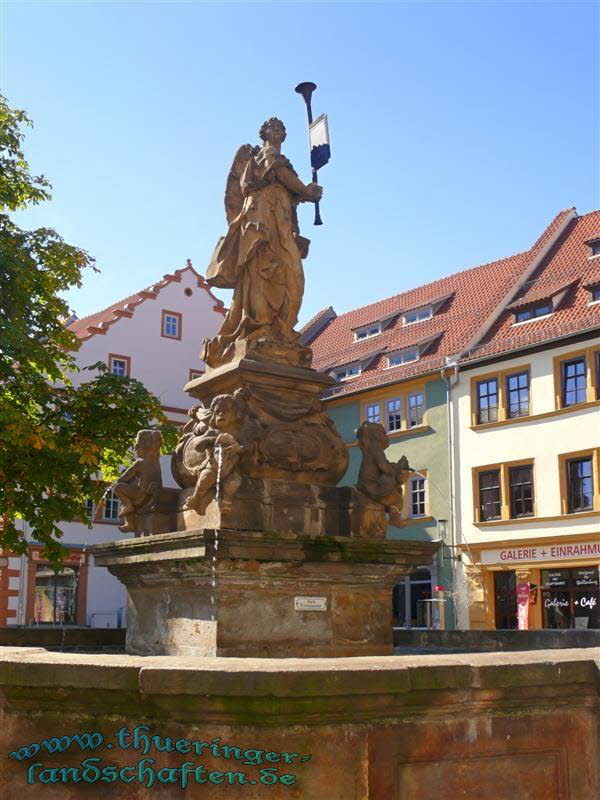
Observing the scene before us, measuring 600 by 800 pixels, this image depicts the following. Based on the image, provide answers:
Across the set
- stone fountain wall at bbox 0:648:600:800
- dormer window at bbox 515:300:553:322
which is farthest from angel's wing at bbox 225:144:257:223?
dormer window at bbox 515:300:553:322

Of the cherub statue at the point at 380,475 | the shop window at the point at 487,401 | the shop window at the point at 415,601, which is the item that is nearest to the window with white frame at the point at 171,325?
the shop window at the point at 487,401

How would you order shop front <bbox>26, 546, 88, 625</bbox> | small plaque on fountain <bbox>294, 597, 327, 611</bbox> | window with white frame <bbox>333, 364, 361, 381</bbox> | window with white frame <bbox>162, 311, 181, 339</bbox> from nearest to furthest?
small plaque on fountain <bbox>294, 597, 327, 611</bbox> < shop front <bbox>26, 546, 88, 625</bbox> < window with white frame <bbox>162, 311, 181, 339</bbox> < window with white frame <bbox>333, 364, 361, 381</bbox>

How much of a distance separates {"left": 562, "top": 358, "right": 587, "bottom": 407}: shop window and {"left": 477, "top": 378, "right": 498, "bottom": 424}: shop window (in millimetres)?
2558

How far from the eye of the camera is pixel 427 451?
107 ft

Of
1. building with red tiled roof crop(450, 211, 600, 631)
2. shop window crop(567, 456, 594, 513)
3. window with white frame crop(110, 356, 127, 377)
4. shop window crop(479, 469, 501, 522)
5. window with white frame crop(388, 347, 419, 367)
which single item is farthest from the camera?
window with white frame crop(110, 356, 127, 377)

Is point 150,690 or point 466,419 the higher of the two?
point 466,419

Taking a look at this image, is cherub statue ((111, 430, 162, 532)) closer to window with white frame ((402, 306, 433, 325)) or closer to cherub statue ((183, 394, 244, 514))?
cherub statue ((183, 394, 244, 514))

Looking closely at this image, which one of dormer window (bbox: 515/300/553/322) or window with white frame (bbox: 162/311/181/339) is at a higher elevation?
window with white frame (bbox: 162/311/181/339)

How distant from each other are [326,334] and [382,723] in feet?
124

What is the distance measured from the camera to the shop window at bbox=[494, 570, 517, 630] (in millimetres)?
28734

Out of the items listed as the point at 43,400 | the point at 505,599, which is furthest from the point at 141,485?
the point at 505,599

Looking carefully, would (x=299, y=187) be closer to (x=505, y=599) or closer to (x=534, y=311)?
→ (x=505, y=599)

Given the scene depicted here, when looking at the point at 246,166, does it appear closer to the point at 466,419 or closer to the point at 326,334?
the point at 466,419

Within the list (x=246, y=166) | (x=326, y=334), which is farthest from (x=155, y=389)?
(x=246, y=166)
